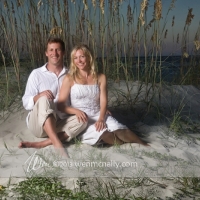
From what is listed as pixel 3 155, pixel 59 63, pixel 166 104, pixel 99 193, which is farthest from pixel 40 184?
pixel 166 104

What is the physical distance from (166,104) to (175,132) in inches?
18.2

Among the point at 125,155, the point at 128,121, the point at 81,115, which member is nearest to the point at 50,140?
the point at 81,115

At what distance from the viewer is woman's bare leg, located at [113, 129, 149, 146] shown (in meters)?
2.41

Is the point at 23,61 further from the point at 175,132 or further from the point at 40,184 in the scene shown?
the point at 40,184

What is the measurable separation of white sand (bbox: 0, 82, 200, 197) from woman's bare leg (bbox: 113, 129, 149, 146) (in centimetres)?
4

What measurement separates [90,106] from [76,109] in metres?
0.10

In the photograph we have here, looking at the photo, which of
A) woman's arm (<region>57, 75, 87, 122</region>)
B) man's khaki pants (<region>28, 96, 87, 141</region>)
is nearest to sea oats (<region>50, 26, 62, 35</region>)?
woman's arm (<region>57, 75, 87, 122</region>)

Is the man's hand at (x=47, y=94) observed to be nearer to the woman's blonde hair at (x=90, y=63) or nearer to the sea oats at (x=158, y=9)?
the woman's blonde hair at (x=90, y=63)

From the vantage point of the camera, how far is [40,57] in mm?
3371

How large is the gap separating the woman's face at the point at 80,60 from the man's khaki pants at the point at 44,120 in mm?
282

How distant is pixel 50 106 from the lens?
2342 mm

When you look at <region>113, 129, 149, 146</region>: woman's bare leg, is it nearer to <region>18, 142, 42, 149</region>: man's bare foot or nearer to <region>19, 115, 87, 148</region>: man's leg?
<region>19, 115, 87, 148</region>: man's leg

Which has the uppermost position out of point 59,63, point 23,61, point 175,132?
point 59,63

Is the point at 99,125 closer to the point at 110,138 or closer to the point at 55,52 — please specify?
the point at 110,138
